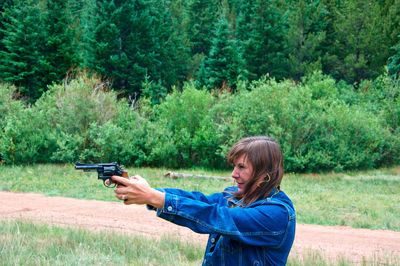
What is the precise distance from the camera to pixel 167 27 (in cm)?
5791

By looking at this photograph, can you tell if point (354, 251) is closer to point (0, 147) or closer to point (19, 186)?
point (19, 186)

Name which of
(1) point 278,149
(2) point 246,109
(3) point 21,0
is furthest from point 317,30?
(1) point 278,149

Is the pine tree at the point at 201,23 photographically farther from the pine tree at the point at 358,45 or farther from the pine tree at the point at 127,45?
the pine tree at the point at 358,45

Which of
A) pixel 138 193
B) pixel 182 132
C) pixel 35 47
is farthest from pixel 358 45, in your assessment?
pixel 138 193

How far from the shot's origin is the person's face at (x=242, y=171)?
131 inches

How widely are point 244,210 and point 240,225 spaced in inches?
3.4

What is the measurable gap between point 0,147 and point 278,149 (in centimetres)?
2595

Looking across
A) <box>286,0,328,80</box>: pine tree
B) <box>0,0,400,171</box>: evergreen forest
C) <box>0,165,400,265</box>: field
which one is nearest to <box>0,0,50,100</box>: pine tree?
<box>0,0,400,171</box>: evergreen forest

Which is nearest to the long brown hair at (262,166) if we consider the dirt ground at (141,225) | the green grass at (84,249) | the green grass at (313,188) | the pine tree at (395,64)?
the green grass at (84,249)

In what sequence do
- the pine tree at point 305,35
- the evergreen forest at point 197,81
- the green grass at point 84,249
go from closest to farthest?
the green grass at point 84,249 < the evergreen forest at point 197,81 < the pine tree at point 305,35

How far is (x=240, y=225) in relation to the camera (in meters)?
3.19

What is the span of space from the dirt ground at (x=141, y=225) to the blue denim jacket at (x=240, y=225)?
6462 millimetres

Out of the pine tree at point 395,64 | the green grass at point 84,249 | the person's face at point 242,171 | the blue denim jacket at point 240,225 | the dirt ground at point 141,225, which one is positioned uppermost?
the person's face at point 242,171

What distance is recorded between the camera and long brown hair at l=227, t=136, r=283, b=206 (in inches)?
130
